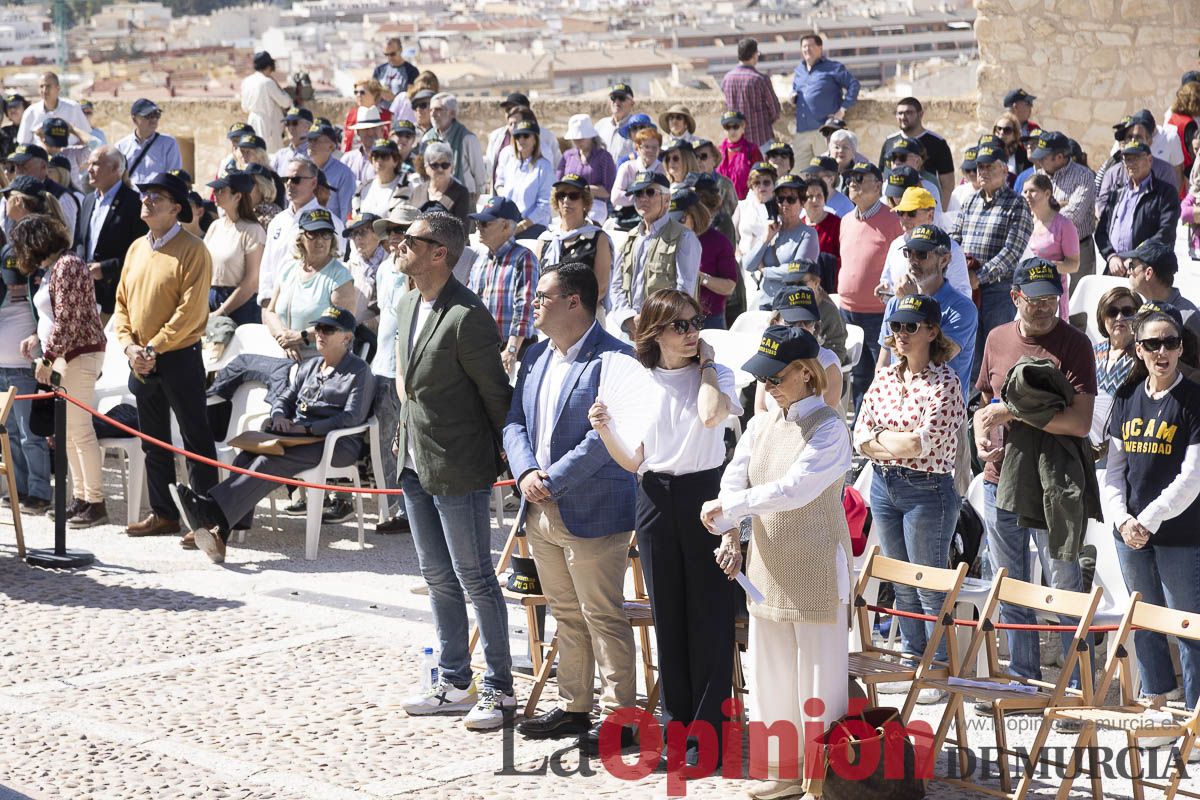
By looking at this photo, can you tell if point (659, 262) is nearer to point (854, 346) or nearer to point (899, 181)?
point (854, 346)

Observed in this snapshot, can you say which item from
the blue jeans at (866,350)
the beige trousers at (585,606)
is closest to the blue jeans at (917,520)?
the beige trousers at (585,606)

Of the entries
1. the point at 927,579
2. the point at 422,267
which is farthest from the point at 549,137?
the point at 927,579

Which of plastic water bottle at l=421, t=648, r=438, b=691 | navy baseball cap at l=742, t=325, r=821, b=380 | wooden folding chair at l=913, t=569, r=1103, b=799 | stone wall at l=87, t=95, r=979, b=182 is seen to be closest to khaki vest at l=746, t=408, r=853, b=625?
navy baseball cap at l=742, t=325, r=821, b=380

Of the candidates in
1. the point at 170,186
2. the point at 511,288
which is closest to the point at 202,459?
the point at 170,186

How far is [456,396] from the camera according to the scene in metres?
6.57

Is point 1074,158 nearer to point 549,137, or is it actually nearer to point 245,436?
point 549,137

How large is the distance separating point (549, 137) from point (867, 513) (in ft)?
24.2

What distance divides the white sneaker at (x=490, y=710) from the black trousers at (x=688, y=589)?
81cm

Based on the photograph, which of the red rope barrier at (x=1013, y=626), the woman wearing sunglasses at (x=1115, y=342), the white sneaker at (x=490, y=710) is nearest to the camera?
the red rope barrier at (x=1013, y=626)

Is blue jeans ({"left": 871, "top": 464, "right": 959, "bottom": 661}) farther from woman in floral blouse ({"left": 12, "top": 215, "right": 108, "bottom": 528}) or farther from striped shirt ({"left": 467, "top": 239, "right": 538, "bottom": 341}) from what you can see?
woman in floral blouse ({"left": 12, "top": 215, "right": 108, "bottom": 528})

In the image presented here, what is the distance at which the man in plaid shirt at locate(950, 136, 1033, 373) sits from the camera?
9672 millimetres

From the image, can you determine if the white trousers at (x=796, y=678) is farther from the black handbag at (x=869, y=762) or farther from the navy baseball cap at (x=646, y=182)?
the navy baseball cap at (x=646, y=182)

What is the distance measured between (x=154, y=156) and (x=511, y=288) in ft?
19.5

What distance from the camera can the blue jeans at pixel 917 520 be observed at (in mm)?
6699
